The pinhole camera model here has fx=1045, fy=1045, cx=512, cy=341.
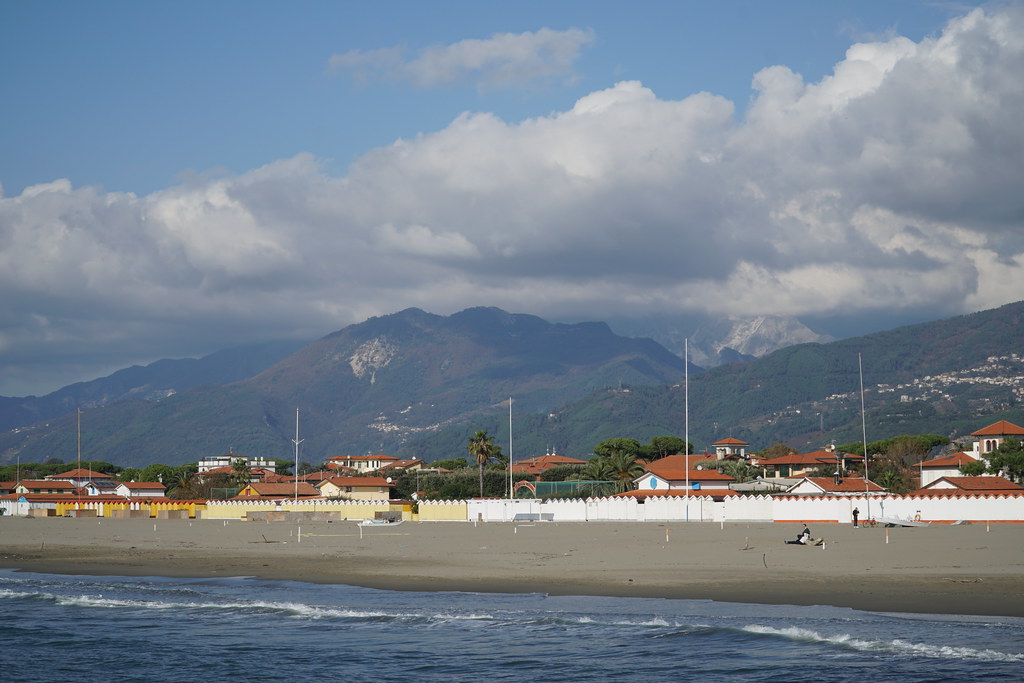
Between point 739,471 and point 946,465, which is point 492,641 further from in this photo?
Answer: point 946,465

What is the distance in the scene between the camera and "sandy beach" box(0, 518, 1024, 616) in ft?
86.6

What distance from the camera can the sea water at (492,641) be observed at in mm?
18578

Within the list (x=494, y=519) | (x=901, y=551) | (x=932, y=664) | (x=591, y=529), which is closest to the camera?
(x=932, y=664)

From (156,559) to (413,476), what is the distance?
87070 mm

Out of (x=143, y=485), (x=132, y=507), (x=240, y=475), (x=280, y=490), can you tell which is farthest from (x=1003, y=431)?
(x=143, y=485)

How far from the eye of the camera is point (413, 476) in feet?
422

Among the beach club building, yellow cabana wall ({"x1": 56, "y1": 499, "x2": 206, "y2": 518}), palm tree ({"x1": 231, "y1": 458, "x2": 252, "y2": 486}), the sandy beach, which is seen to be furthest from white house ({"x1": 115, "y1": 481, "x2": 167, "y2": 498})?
the sandy beach

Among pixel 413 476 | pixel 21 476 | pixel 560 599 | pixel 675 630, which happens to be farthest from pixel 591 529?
pixel 21 476

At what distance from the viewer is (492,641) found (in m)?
21.6

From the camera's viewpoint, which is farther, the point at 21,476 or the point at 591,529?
the point at 21,476

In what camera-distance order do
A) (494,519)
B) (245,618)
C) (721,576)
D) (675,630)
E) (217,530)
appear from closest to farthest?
(675,630) → (245,618) → (721,576) → (217,530) → (494,519)

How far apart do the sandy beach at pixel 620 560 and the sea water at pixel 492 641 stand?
2153mm

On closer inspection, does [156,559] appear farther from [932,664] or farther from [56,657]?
[932,664]

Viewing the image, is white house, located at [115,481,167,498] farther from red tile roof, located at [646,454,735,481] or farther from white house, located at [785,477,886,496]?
white house, located at [785,477,886,496]
